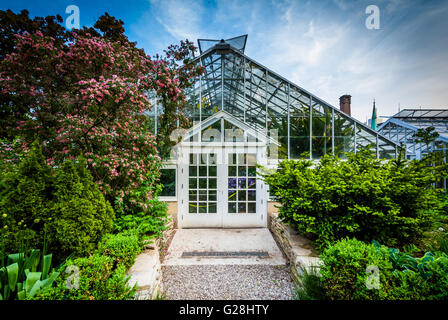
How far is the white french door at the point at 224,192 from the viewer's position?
544cm

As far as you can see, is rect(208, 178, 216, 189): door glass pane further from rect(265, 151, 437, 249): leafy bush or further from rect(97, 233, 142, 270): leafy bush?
rect(97, 233, 142, 270): leafy bush

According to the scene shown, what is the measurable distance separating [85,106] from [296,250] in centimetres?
443

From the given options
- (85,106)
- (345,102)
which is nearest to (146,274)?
(85,106)

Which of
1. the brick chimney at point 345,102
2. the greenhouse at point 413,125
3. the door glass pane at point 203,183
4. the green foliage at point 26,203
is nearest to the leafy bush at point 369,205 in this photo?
the door glass pane at point 203,183

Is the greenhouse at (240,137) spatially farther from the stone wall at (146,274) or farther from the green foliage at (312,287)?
the green foliage at (312,287)

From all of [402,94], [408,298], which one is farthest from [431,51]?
[408,298]

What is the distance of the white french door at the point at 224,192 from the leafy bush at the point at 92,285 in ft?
11.4

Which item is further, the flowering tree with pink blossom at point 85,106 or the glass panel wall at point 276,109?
the glass panel wall at point 276,109

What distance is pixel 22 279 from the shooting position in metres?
1.80

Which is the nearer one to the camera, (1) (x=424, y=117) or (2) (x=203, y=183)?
(2) (x=203, y=183)

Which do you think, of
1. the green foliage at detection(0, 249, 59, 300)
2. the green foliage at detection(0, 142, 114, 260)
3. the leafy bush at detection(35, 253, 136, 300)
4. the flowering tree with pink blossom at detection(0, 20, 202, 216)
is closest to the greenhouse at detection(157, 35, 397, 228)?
the flowering tree with pink blossom at detection(0, 20, 202, 216)

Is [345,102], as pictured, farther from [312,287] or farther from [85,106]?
[85,106]

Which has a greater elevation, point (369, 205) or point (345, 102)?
point (345, 102)

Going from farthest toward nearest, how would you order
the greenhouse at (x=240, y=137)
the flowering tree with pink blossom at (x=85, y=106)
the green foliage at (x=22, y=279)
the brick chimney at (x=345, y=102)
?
the brick chimney at (x=345, y=102) → the greenhouse at (x=240, y=137) → the flowering tree with pink blossom at (x=85, y=106) → the green foliage at (x=22, y=279)
